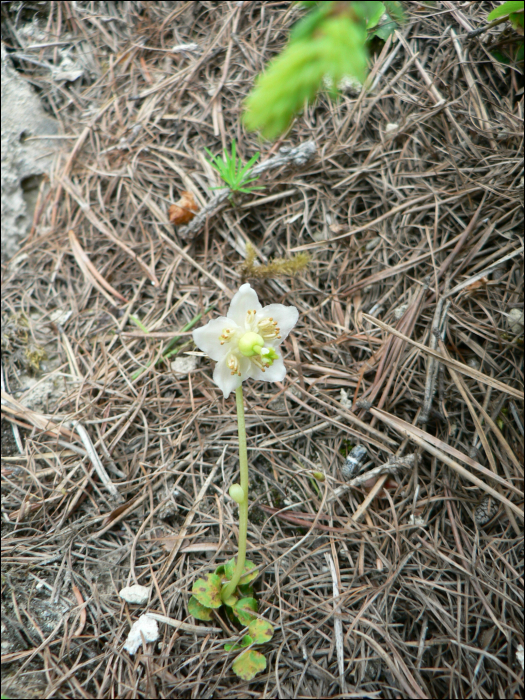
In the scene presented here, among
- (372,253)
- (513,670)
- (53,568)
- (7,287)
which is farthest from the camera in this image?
(7,287)

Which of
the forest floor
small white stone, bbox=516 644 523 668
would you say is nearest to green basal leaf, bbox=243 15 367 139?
the forest floor

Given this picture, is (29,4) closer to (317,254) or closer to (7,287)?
(7,287)

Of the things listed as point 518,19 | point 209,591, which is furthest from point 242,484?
point 518,19

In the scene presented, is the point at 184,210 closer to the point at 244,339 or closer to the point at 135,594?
the point at 244,339

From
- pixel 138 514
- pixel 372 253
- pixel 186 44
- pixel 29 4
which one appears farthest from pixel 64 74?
pixel 138 514

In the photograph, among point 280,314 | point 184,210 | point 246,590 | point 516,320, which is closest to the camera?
point 280,314

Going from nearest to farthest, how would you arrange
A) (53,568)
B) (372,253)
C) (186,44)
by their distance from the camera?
(53,568) → (372,253) → (186,44)

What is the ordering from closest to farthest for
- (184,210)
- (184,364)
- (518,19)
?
(518,19)
(184,364)
(184,210)
